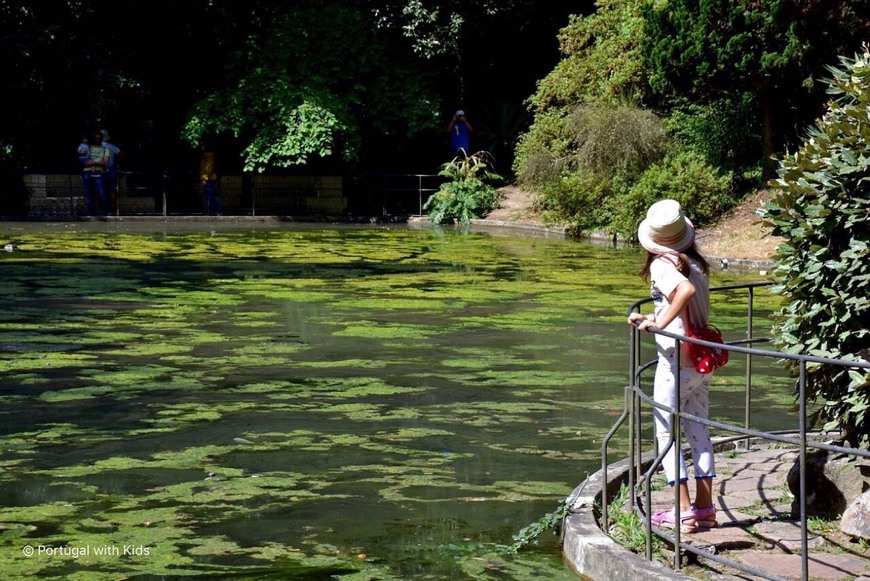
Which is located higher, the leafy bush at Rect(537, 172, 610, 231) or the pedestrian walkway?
the leafy bush at Rect(537, 172, 610, 231)

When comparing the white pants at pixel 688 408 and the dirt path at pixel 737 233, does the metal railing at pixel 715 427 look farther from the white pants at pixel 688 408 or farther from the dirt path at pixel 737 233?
the dirt path at pixel 737 233

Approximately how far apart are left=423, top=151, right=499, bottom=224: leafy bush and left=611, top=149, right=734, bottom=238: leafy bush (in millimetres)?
6597

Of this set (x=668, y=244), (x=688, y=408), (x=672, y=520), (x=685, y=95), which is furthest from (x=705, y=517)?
(x=685, y=95)

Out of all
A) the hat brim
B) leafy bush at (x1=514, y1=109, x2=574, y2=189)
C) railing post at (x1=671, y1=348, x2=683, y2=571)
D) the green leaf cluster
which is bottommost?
railing post at (x1=671, y1=348, x2=683, y2=571)

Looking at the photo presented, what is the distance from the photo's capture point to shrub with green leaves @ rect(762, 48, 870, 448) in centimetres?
670

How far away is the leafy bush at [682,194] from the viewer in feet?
87.3

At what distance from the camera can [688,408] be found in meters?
6.88

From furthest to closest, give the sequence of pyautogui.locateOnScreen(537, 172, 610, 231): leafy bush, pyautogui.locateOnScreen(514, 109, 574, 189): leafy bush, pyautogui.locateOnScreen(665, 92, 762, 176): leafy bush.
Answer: pyautogui.locateOnScreen(514, 109, 574, 189): leafy bush < pyautogui.locateOnScreen(665, 92, 762, 176): leafy bush < pyautogui.locateOnScreen(537, 172, 610, 231): leafy bush

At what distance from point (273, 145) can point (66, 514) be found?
27.4 metres

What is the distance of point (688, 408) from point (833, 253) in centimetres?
103

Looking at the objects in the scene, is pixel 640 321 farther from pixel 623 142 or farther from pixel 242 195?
pixel 242 195

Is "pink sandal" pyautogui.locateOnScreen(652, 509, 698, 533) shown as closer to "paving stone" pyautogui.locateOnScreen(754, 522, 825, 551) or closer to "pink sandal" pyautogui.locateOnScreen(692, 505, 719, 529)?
"pink sandal" pyautogui.locateOnScreen(692, 505, 719, 529)

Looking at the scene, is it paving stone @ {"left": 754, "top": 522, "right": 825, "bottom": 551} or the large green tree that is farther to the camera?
the large green tree

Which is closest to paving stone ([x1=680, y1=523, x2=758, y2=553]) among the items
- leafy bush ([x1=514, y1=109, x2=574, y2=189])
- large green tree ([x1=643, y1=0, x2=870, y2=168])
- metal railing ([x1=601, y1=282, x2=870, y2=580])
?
metal railing ([x1=601, y1=282, x2=870, y2=580])
